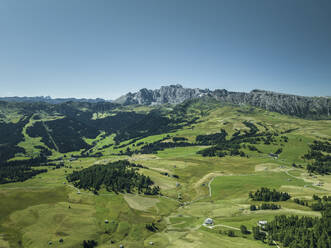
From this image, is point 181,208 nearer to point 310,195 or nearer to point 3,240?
point 310,195

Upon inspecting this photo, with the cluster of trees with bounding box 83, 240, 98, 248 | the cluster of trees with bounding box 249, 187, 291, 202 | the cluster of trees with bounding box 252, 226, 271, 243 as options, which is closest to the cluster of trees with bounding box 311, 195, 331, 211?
the cluster of trees with bounding box 249, 187, 291, 202

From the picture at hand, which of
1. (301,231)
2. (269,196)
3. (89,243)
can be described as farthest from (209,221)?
(89,243)

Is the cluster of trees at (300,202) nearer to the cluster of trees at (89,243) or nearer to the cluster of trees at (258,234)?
the cluster of trees at (258,234)

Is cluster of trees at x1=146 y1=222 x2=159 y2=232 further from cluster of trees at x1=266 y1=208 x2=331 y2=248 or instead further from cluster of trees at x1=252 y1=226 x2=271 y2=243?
cluster of trees at x1=266 y1=208 x2=331 y2=248

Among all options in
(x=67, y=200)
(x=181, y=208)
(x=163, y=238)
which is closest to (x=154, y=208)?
(x=181, y=208)

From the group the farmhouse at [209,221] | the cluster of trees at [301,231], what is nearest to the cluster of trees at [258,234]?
the cluster of trees at [301,231]
